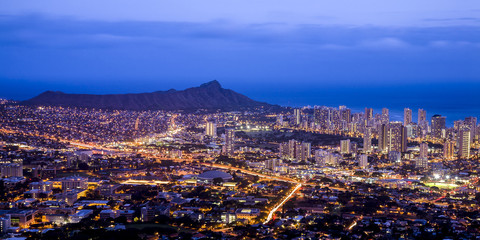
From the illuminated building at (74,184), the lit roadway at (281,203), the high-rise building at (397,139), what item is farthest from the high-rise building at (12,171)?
the high-rise building at (397,139)

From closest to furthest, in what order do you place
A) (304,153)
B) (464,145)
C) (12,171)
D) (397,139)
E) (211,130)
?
(12,171), (304,153), (464,145), (397,139), (211,130)

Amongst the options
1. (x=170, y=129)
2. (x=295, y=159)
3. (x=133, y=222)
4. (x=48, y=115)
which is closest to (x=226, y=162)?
Answer: (x=295, y=159)

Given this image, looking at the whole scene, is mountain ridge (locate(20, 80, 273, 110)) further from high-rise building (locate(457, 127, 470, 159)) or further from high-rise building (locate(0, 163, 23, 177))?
high-rise building (locate(457, 127, 470, 159))

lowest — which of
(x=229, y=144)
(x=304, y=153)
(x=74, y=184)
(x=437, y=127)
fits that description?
(x=74, y=184)

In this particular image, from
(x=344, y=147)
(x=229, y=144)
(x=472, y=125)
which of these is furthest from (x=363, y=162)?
(x=472, y=125)

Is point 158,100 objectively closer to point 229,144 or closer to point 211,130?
point 211,130

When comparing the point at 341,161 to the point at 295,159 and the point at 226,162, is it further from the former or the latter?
the point at 226,162

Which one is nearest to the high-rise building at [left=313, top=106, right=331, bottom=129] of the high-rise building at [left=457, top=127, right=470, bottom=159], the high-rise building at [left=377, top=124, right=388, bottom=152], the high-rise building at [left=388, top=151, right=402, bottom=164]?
the high-rise building at [left=377, top=124, right=388, bottom=152]
